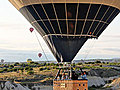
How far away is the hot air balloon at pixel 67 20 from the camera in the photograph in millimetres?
24281

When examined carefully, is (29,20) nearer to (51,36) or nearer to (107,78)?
(51,36)

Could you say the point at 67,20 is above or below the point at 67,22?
above

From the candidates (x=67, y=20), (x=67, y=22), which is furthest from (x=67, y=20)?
(x=67, y=22)

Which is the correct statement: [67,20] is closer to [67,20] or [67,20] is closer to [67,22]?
[67,20]

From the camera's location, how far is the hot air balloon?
79.7 feet

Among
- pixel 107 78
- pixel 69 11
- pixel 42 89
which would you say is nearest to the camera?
pixel 69 11

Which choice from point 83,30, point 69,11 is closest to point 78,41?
point 83,30

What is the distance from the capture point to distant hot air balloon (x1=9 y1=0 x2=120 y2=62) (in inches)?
956

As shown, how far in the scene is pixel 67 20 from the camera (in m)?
24.7

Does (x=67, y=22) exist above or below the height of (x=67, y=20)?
below

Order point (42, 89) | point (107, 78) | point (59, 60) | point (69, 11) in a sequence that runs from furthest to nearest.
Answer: point (107, 78) < point (42, 89) < point (59, 60) < point (69, 11)

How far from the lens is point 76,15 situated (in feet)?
80.4

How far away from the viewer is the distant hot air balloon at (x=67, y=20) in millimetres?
24281

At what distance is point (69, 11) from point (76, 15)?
63 cm
